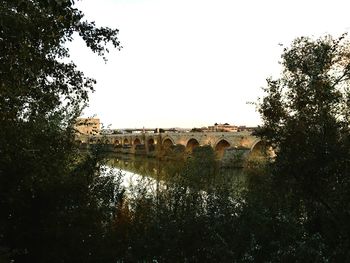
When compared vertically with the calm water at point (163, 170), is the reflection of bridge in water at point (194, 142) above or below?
above

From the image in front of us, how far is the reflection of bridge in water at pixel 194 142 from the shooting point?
42.5m

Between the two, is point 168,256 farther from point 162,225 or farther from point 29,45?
point 29,45

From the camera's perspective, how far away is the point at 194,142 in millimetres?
59531

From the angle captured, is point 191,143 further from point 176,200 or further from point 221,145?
point 176,200

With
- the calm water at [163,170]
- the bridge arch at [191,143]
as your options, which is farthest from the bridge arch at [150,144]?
the calm water at [163,170]

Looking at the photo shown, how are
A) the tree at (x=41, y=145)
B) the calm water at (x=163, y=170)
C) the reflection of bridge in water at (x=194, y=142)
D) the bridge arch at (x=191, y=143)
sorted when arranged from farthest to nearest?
the bridge arch at (x=191, y=143), the reflection of bridge in water at (x=194, y=142), the calm water at (x=163, y=170), the tree at (x=41, y=145)

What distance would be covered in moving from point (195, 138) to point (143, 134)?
81.9ft

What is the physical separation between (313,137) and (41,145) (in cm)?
698

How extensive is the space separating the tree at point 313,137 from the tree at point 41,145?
5.41 meters

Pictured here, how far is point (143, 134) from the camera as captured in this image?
79938 millimetres

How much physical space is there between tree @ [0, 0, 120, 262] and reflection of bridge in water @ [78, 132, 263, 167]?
13.0 feet

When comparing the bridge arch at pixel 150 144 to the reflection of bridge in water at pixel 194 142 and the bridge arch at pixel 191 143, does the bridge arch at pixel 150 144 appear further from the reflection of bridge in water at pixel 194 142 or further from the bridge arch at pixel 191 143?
the bridge arch at pixel 191 143

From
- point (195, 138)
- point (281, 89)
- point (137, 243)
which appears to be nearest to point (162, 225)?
point (137, 243)

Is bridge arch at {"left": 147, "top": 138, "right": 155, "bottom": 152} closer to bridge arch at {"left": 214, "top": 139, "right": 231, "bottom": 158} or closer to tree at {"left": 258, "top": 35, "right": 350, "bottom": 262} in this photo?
bridge arch at {"left": 214, "top": 139, "right": 231, "bottom": 158}
